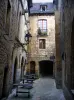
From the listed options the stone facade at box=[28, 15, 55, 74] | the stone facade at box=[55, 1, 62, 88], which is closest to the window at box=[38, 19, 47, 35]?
the stone facade at box=[28, 15, 55, 74]

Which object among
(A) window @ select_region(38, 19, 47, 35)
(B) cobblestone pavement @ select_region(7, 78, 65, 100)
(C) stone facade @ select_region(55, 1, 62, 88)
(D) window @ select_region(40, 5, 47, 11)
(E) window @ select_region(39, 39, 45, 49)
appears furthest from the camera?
(D) window @ select_region(40, 5, 47, 11)

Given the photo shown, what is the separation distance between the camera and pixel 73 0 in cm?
652

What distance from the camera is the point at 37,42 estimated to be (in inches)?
973

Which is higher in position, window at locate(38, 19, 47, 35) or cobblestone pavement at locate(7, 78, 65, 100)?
window at locate(38, 19, 47, 35)

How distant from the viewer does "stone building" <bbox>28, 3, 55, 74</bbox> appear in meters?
24.4

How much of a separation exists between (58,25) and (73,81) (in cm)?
848

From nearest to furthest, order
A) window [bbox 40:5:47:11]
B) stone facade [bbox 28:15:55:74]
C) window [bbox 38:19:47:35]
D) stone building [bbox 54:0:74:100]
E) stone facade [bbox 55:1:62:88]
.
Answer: stone building [bbox 54:0:74:100]
stone facade [bbox 55:1:62:88]
stone facade [bbox 28:15:55:74]
window [bbox 38:19:47:35]
window [bbox 40:5:47:11]

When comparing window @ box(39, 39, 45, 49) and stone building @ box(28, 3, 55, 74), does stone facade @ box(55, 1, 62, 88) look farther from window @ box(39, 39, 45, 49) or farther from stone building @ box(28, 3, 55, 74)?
window @ box(39, 39, 45, 49)

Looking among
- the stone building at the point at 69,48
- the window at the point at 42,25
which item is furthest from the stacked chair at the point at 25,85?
the window at the point at 42,25

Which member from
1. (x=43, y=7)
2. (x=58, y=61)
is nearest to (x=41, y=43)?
(x=43, y=7)

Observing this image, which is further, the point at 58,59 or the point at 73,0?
the point at 58,59

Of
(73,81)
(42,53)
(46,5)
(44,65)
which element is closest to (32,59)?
(42,53)

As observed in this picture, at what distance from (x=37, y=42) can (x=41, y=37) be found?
3.16 ft

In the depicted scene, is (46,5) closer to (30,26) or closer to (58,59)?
(30,26)
